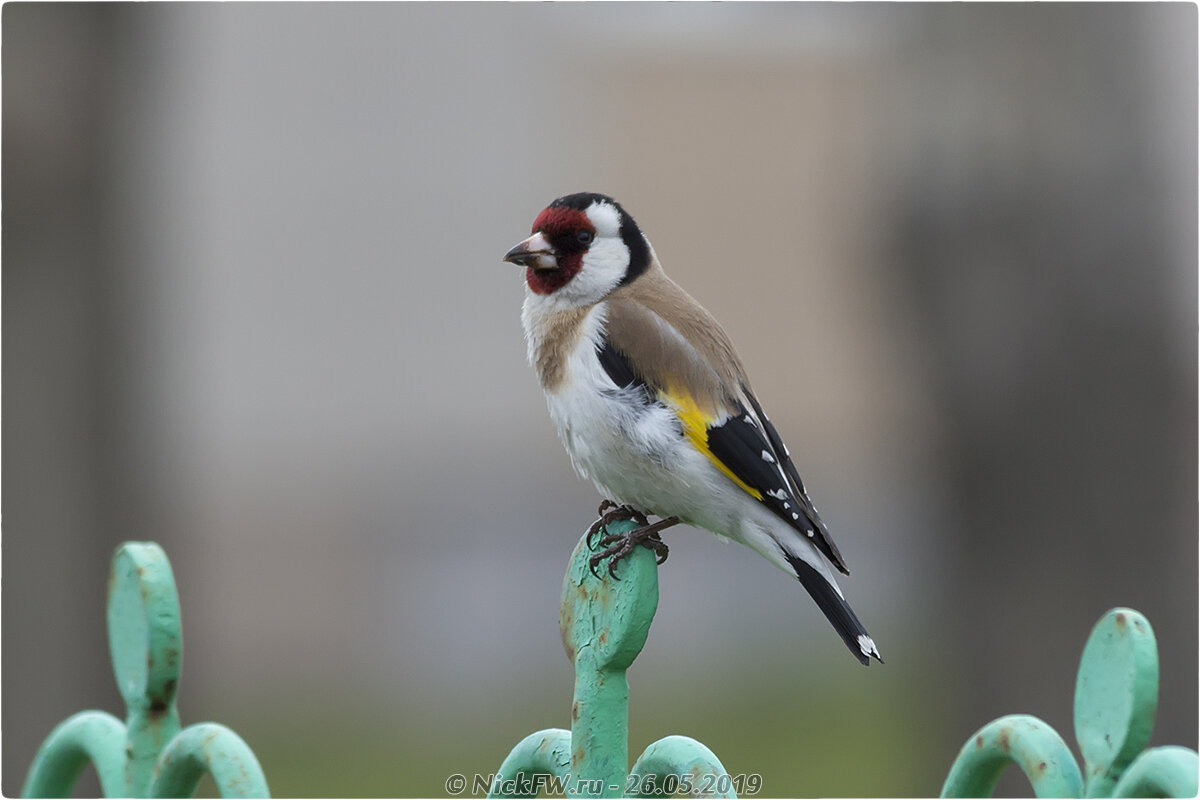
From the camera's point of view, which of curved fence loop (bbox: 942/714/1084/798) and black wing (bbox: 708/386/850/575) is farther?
black wing (bbox: 708/386/850/575)

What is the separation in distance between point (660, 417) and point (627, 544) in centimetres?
53

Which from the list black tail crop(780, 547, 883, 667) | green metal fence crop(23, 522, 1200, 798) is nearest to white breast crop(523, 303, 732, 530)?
black tail crop(780, 547, 883, 667)

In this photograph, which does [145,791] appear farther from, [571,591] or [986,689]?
[986,689]

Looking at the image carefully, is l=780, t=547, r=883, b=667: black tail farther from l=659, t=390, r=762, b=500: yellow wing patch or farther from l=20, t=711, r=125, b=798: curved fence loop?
l=20, t=711, r=125, b=798: curved fence loop

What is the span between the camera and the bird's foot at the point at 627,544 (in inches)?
79.7

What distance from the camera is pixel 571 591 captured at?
2045 millimetres

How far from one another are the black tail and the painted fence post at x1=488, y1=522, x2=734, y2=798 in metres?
0.54

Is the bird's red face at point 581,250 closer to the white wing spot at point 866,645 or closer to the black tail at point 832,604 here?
the black tail at point 832,604

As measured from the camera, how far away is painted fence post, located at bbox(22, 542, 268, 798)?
2232mm

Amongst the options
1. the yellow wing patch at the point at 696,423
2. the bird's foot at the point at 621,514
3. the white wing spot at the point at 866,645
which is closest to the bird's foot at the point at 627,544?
the bird's foot at the point at 621,514

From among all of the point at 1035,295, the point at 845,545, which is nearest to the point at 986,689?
the point at 1035,295

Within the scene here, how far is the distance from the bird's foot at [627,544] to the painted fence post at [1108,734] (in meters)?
0.56

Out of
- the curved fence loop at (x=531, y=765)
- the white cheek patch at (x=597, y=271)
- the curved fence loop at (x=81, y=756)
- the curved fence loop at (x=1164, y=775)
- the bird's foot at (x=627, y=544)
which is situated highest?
the white cheek patch at (x=597, y=271)

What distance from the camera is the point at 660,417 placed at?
264 cm
